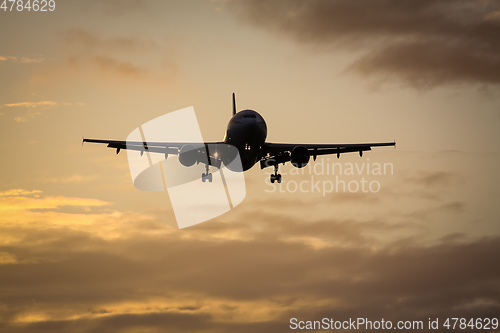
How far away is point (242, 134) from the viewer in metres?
47.6

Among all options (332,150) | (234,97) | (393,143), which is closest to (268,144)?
(332,150)

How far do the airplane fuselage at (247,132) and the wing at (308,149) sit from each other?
4.09 m

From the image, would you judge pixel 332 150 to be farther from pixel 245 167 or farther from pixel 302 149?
pixel 245 167

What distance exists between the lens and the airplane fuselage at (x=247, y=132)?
47625 mm

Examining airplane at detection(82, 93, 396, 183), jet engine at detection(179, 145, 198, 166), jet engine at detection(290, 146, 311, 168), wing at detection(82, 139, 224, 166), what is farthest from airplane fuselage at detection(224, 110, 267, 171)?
jet engine at detection(179, 145, 198, 166)

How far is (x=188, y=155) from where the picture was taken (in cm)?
5206

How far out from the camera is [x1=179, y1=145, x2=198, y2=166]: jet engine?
5097cm

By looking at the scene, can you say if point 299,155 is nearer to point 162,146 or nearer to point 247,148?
point 247,148

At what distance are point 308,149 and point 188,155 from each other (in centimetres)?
1241

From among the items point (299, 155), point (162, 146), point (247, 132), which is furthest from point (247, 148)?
point (162, 146)

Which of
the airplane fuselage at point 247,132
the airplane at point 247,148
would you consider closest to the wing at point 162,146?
the airplane at point 247,148

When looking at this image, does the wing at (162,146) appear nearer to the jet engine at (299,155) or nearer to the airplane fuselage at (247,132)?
the airplane fuselage at (247,132)

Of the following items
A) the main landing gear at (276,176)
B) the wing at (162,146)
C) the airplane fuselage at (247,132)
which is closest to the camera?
the airplane fuselage at (247,132)

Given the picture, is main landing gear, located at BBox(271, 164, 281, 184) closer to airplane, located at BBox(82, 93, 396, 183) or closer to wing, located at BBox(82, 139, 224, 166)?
airplane, located at BBox(82, 93, 396, 183)
